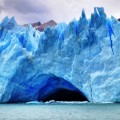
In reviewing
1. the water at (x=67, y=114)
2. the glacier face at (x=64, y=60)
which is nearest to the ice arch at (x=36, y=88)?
the glacier face at (x=64, y=60)

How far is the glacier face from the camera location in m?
25.2

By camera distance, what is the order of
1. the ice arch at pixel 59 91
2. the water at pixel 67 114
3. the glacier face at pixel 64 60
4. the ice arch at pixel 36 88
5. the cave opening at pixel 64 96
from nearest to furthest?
the water at pixel 67 114
the glacier face at pixel 64 60
the ice arch at pixel 36 88
the ice arch at pixel 59 91
the cave opening at pixel 64 96

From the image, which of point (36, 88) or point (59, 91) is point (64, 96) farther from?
point (36, 88)

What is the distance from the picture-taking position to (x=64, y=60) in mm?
27406

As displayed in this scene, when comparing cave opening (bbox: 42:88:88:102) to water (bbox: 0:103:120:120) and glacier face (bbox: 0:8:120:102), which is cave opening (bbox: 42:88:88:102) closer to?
glacier face (bbox: 0:8:120:102)

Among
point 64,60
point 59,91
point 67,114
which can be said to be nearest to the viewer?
point 67,114

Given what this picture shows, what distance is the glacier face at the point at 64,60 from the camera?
25.2m

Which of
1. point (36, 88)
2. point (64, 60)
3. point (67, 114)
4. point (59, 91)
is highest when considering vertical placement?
point (64, 60)

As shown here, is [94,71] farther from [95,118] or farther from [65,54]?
[95,118]

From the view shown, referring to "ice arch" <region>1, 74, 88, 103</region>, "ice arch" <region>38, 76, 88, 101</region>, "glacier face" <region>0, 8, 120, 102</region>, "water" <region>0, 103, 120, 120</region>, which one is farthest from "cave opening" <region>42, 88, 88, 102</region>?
"water" <region>0, 103, 120, 120</region>

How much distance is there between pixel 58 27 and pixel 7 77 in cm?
563

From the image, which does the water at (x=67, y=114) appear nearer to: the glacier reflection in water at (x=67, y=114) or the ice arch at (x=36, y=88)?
the glacier reflection in water at (x=67, y=114)

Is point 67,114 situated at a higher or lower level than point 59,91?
lower

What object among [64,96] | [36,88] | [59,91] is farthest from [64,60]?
[64,96]
